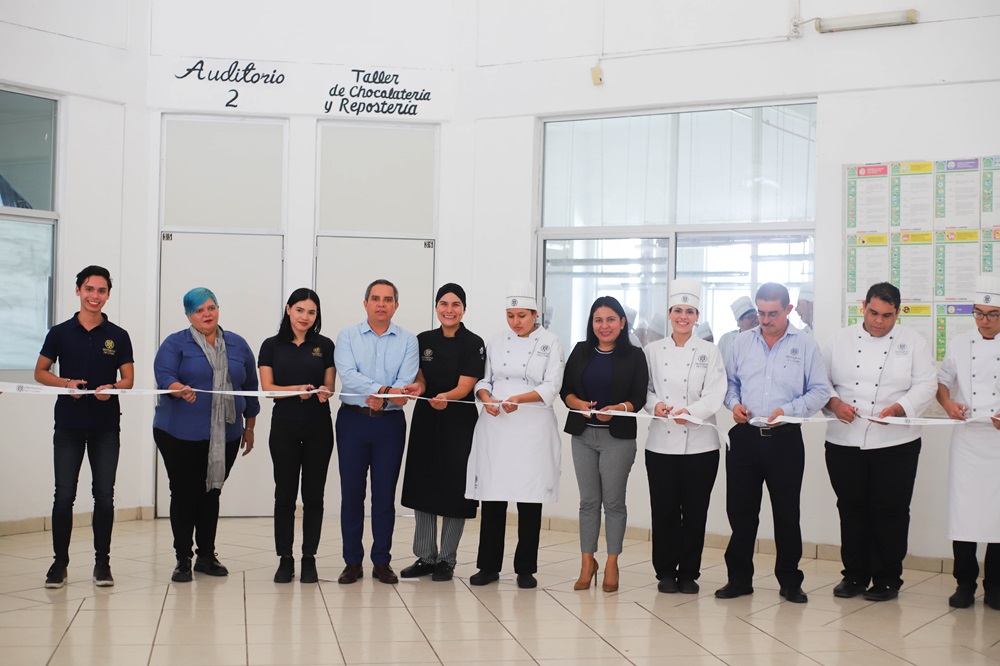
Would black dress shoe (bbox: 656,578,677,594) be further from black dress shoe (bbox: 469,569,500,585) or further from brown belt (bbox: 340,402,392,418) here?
brown belt (bbox: 340,402,392,418)

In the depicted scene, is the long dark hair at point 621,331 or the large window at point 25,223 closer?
the long dark hair at point 621,331

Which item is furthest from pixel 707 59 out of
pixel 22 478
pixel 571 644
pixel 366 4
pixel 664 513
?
pixel 22 478

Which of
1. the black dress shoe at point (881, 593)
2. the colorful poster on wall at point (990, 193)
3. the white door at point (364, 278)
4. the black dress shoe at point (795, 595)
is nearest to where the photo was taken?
the black dress shoe at point (795, 595)

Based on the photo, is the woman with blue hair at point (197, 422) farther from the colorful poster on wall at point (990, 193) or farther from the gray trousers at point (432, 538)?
the colorful poster on wall at point (990, 193)

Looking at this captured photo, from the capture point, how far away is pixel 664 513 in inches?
219

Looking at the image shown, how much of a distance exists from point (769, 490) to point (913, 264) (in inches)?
80.7

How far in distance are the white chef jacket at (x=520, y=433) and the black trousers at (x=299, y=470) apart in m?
0.81

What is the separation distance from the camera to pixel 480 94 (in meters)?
7.96

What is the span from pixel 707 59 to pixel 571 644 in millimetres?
4381

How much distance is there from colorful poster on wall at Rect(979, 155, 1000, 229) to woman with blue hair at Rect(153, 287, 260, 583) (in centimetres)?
457

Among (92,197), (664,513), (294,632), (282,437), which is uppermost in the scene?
(92,197)

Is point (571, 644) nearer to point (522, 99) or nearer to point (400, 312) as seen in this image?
point (400, 312)

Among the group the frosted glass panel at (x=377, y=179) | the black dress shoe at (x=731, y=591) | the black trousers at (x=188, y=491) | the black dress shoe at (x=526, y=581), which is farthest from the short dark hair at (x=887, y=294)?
the frosted glass panel at (x=377, y=179)

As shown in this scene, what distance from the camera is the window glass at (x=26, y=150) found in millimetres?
7117
